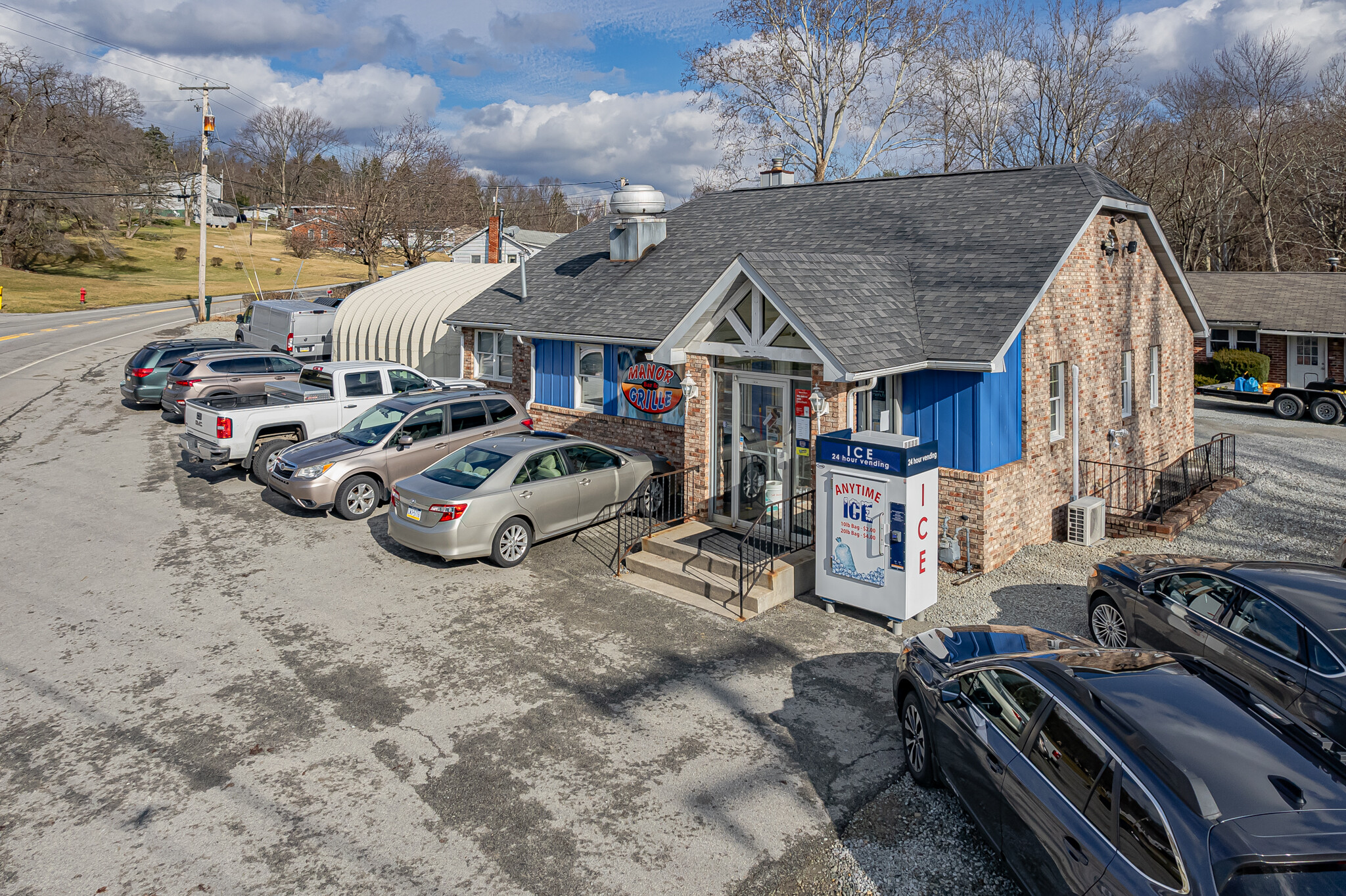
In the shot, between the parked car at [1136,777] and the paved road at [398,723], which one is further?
the paved road at [398,723]

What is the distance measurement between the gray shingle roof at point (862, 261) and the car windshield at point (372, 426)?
12.3 ft

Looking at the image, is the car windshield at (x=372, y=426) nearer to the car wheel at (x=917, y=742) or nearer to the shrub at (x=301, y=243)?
the car wheel at (x=917, y=742)

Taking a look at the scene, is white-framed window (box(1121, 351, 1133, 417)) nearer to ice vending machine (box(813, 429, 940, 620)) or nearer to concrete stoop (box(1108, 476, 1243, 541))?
Answer: concrete stoop (box(1108, 476, 1243, 541))

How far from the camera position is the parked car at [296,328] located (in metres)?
28.8

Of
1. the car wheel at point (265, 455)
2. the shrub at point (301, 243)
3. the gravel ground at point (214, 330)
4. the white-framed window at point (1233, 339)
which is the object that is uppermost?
the shrub at point (301, 243)

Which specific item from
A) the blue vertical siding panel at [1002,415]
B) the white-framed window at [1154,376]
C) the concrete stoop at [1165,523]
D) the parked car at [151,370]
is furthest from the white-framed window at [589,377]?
the parked car at [151,370]

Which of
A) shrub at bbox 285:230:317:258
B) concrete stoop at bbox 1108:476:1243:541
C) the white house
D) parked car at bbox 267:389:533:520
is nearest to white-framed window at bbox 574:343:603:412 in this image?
parked car at bbox 267:389:533:520

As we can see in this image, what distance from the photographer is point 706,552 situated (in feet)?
38.0

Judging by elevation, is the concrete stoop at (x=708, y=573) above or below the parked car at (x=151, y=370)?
below

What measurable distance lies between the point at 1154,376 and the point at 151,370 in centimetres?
2391

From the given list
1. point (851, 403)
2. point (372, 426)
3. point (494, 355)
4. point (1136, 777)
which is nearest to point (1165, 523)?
point (851, 403)

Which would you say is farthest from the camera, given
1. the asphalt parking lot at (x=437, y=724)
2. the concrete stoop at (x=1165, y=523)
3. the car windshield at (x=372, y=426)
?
the car windshield at (x=372, y=426)

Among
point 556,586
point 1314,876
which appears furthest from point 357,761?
point 1314,876

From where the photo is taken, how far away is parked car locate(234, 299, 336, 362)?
28.8 metres
